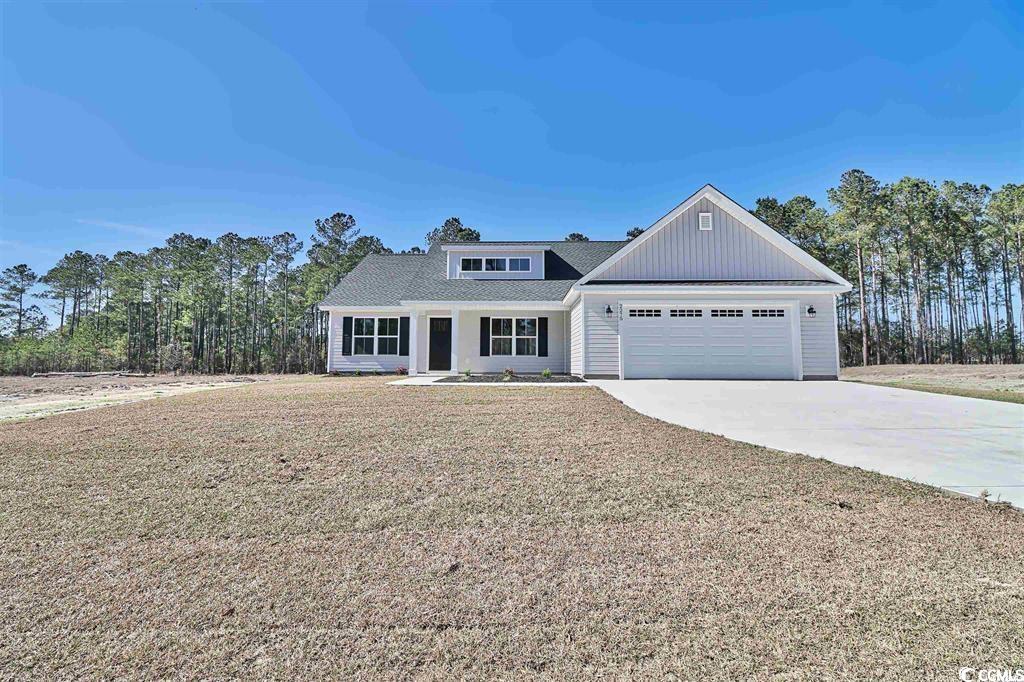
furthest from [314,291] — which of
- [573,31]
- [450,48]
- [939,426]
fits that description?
[939,426]

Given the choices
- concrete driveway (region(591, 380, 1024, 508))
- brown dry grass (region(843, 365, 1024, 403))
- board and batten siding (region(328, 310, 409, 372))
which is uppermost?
board and batten siding (region(328, 310, 409, 372))

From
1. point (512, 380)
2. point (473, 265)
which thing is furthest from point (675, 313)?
point (473, 265)

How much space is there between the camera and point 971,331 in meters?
31.6

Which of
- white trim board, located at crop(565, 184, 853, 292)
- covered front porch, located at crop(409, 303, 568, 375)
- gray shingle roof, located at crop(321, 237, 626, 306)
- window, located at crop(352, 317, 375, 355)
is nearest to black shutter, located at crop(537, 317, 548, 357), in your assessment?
covered front porch, located at crop(409, 303, 568, 375)

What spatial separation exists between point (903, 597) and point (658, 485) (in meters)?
1.68

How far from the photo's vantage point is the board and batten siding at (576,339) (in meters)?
13.8

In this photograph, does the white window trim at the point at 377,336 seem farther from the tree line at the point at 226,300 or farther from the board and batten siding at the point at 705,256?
the tree line at the point at 226,300

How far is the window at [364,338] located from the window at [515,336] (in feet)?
15.6

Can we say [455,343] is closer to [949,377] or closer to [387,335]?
[387,335]

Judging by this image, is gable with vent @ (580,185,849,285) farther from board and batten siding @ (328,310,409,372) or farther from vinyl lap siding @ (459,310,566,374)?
board and batten siding @ (328,310,409,372)

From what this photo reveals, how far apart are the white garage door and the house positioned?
3 centimetres

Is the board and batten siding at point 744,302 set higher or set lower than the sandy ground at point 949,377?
higher

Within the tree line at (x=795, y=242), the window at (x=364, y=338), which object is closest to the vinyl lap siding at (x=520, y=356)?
the window at (x=364, y=338)

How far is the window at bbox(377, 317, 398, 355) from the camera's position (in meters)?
17.2
